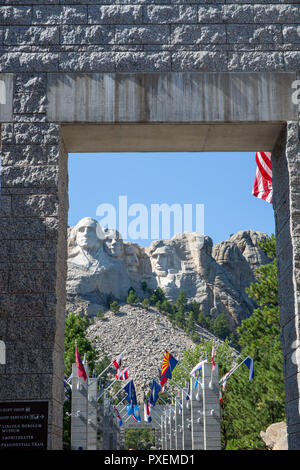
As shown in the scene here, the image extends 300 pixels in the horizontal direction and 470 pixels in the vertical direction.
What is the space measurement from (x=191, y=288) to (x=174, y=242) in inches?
877

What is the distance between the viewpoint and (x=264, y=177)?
12.1 m

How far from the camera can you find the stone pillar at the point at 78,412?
2761 centimetres

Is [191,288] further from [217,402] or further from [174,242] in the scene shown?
[217,402]

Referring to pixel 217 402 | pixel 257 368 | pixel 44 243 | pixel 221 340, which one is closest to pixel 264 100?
pixel 44 243

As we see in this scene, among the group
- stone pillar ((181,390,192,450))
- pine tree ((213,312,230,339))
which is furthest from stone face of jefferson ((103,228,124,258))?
stone pillar ((181,390,192,450))

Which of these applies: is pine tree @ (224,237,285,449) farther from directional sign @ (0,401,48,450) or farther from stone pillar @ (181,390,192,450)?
directional sign @ (0,401,48,450)

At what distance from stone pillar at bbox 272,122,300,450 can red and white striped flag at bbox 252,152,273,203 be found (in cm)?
290

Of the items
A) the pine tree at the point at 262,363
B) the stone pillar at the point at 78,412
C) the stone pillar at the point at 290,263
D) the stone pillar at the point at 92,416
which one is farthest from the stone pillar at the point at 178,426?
the stone pillar at the point at 290,263

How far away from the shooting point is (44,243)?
27.0 feet

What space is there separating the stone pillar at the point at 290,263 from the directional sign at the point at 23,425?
334 centimetres

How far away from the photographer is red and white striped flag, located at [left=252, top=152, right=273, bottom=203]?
12.0m

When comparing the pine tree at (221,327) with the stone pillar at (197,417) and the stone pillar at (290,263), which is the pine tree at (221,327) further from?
the stone pillar at (290,263)

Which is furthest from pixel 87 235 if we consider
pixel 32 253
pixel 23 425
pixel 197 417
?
pixel 23 425

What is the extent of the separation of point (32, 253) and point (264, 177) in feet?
18.6
